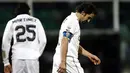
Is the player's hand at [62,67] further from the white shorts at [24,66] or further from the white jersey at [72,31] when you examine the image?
the white shorts at [24,66]

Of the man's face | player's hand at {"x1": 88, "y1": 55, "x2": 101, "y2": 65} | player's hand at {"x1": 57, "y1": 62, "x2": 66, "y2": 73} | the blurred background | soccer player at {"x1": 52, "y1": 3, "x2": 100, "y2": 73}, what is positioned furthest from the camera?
the blurred background

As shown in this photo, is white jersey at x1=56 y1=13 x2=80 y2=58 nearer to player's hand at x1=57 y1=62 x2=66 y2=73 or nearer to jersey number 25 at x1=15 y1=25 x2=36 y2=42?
player's hand at x1=57 y1=62 x2=66 y2=73

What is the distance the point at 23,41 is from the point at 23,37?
0.06 meters

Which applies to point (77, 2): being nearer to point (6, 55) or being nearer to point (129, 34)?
point (129, 34)

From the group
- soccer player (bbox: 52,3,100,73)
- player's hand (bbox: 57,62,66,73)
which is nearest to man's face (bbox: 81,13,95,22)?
soccer player (bbox: 52,3,100,73)

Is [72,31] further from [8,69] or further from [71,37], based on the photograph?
[8,69]

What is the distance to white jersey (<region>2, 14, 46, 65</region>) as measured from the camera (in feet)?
33.5

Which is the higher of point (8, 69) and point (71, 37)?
point (71, 37)

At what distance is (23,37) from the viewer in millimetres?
10250

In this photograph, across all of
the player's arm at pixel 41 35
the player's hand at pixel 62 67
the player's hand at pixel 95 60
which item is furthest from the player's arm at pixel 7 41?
the player's hand at pixel 62 67

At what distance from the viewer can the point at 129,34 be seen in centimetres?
1659

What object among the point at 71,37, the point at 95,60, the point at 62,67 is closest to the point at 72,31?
the point at 71,37

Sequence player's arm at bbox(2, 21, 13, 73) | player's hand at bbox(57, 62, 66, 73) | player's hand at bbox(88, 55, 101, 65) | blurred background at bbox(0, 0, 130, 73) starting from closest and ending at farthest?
player's hand at bbox(57, 62, 66, 73)
player's hand at bbox(88, 55, 101, 65)
player's arm at bbox(2, 21, 13, 73)
blurred background at bbox(0, 0, 130, 73)

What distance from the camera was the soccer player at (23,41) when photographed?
10219mm
